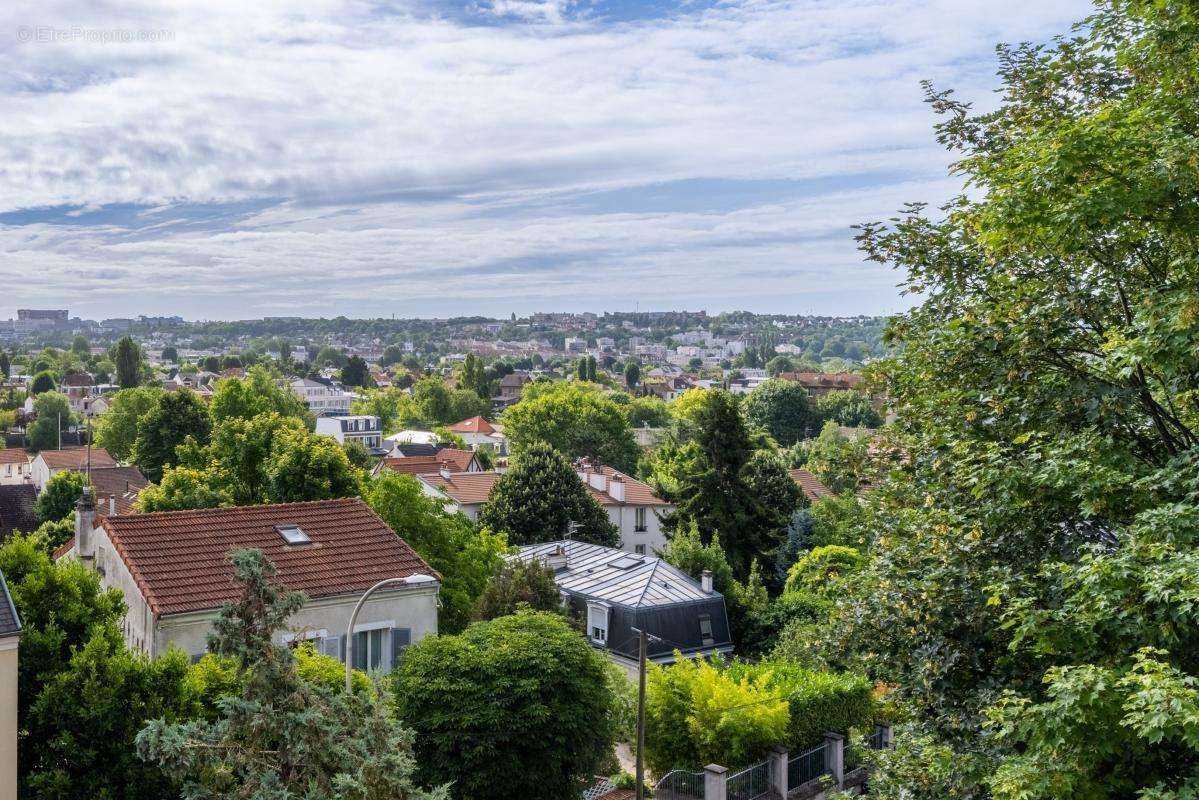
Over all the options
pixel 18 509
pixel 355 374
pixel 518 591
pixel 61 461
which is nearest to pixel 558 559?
pixel 518 591

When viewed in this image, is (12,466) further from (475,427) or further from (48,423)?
(475,427)

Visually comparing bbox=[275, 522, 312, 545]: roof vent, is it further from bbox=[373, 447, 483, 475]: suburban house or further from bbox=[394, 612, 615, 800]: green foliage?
bbox=[373, 447, 483, 475]: suburban house

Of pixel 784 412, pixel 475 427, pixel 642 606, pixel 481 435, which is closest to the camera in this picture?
pixel 642 606

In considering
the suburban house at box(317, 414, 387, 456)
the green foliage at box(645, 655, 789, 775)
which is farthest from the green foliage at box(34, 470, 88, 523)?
the suburban house at box(317, 414, 387, 456)

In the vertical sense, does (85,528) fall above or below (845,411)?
above

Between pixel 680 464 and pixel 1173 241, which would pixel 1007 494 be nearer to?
pixel 1173 241

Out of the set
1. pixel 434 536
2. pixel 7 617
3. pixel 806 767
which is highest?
pixel 7 617

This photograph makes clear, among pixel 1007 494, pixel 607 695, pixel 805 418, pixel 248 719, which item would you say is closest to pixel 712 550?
pixel 607 695
